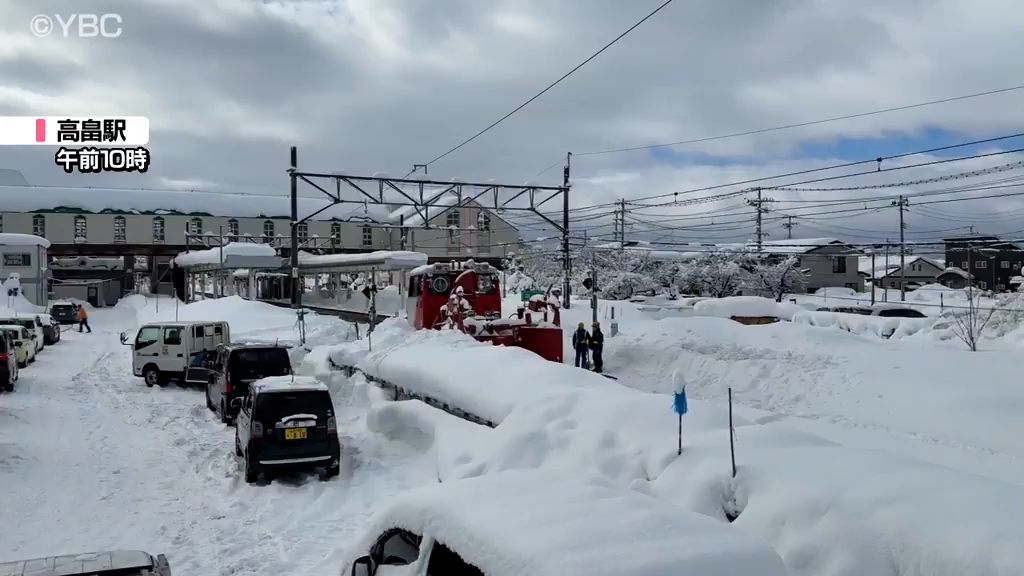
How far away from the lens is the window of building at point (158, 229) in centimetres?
7756

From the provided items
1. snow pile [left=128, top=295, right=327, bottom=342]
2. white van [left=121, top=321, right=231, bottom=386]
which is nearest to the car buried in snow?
white van [left=121, top=321, right=231, bottom=386]

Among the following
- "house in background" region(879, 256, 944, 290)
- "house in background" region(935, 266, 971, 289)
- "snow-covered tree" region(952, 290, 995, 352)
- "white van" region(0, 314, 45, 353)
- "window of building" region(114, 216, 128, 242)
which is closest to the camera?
"snow-covered tree" region(952, 290, 995, 352)

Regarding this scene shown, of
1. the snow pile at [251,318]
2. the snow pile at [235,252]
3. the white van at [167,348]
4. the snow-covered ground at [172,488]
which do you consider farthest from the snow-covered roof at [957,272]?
the white van at [167,348]

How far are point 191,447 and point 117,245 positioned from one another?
69461mm

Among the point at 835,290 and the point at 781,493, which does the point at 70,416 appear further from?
the point at 835,290

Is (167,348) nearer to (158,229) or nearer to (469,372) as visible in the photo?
(469,372)

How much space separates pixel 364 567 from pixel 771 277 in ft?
179

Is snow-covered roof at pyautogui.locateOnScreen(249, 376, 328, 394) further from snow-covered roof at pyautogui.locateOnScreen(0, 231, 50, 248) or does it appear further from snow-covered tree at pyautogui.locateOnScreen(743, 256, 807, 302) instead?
snow-covered roof at pyautogui.locateOnScreen(0, 231, 50, 248)

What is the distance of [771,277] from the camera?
5541 cm

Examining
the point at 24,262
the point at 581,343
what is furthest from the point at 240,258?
the point at 581,343

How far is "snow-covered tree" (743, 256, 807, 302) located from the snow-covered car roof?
53479 millimetres

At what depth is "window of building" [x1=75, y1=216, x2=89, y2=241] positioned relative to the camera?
74.4m

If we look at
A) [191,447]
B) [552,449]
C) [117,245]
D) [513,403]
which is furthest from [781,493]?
[117,245]

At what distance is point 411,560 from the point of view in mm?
4277
